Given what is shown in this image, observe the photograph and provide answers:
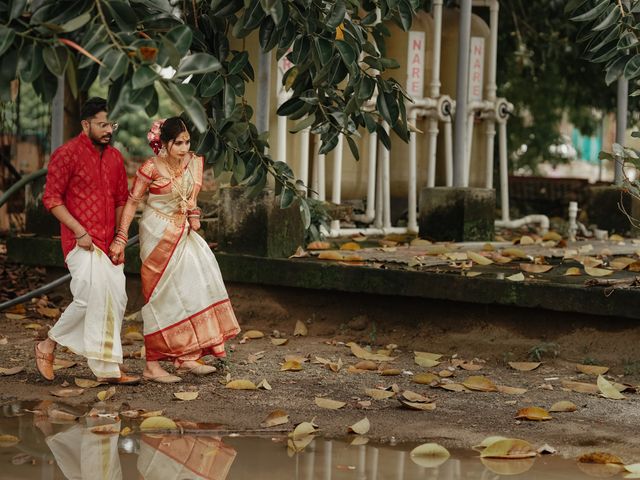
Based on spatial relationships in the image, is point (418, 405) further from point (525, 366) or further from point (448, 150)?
point (448, 150)

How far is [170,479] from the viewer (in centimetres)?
450

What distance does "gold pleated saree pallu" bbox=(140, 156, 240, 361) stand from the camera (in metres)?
6.30

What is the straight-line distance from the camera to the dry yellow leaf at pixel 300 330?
7602 millimetres

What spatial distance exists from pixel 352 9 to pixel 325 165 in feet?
12.9

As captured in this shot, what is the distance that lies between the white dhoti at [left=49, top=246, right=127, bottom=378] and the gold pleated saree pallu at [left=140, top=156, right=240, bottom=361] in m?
0.28

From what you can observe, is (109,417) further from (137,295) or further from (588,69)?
(588,69)

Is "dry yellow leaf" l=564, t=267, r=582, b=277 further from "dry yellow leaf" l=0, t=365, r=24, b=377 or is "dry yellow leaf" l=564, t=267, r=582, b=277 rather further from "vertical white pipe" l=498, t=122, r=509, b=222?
"vertical white pipe" l=498, t=122, r=509, b=222

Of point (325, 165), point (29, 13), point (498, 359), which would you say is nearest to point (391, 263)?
point (498, 359)

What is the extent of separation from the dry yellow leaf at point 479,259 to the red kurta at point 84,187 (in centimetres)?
261

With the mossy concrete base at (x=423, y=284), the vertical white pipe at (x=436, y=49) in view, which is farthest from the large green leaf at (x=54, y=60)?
the vertical white pipe at (x=436, y=49)

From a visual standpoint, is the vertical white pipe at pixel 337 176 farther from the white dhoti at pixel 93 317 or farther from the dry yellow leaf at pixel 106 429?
the dry yellow leaf at pixel 106 429

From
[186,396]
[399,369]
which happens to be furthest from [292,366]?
[186,396]

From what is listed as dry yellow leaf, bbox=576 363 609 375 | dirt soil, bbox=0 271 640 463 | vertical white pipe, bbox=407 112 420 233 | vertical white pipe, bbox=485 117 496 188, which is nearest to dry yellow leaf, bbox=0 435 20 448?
dirt soil, bbox=0 271 640 463

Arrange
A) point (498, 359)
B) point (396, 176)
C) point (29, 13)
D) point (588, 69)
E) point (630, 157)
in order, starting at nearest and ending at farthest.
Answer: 1. point (29, 13)
2. point (630, 157)
3. point (498, 359)
4. point (396, 176)
5. point (588, 69)
